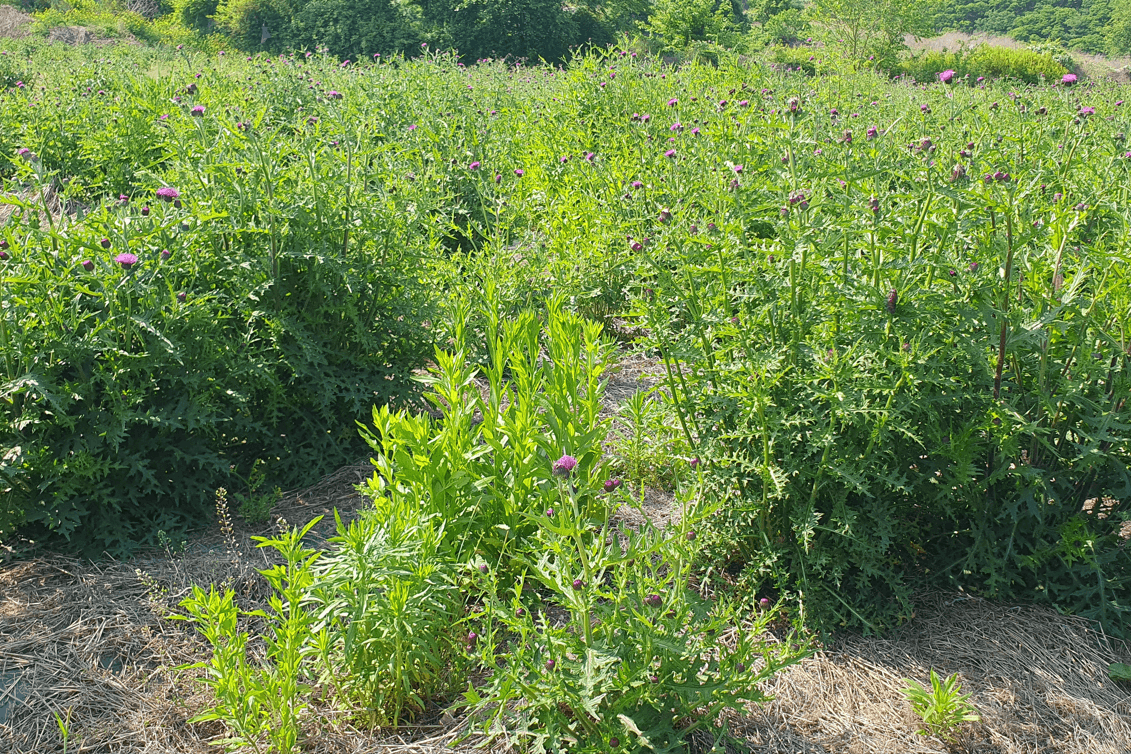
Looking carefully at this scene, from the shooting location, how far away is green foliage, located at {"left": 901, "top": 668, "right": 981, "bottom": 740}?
2223mm

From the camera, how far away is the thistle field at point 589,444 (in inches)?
81.9

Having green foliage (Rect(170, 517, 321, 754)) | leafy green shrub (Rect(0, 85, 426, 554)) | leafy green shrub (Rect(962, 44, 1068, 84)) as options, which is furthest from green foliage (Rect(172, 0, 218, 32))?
green foliage (Rect(170, 517, 321, 754))

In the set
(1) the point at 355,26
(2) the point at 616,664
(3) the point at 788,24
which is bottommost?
(2) the point at 616,664

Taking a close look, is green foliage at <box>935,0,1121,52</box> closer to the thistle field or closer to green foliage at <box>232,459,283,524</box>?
the thistle field

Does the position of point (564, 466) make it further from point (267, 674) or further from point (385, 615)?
point (267, 674)

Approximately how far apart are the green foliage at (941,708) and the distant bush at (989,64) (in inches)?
985

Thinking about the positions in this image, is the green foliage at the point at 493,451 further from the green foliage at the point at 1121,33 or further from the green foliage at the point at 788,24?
the green foliage at the point at 1121,33

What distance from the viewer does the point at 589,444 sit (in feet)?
8.10

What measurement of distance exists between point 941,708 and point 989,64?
93.5 ft

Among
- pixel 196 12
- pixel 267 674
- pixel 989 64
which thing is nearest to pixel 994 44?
pixel 989 64

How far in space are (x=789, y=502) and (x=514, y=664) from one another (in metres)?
1.12

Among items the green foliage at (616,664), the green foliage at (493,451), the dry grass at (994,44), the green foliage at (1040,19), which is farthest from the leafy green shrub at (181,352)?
the green foliage at (1040,19)

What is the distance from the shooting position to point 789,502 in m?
2.59

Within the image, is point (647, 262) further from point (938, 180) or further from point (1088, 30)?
point (1088, 30)
